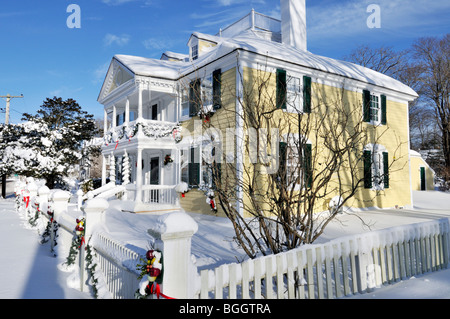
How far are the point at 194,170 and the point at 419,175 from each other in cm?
2152

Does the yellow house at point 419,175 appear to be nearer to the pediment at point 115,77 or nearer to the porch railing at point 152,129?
the porch railing at point 152,129

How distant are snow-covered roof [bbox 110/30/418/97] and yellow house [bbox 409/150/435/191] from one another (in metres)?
10.9

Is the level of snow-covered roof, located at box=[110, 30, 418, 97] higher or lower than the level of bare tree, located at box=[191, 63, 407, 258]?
higher

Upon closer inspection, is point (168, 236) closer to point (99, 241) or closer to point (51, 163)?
point (99, 241)

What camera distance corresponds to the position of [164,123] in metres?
12.6

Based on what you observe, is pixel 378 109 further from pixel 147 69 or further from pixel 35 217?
pixel 35 217

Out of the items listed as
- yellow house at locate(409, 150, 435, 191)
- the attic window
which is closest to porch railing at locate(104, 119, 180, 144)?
the attic window

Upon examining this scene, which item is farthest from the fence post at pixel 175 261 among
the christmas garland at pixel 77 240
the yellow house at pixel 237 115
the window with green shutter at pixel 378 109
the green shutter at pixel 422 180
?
the green shutter at pixel 422 180

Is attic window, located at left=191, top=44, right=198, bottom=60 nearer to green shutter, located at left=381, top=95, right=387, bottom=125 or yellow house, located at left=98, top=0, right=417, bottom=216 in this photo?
yellow house, located at left=98, top=0, right=417, bottom=216

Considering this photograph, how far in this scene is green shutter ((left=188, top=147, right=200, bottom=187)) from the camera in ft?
37.8

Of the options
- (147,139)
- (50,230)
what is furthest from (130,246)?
(147,139)

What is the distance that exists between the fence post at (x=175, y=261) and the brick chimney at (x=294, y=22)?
13.5 m

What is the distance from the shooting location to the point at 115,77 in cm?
1512
